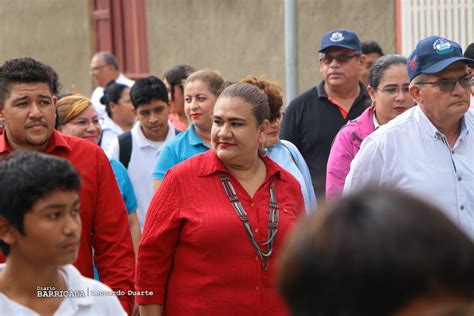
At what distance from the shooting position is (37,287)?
390 cm

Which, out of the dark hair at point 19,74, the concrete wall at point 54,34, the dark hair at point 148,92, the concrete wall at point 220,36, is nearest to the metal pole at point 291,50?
the dark hair at point 148,92

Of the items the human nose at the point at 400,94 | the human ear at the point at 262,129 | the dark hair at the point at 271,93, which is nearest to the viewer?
the human ear at the point at 262,129

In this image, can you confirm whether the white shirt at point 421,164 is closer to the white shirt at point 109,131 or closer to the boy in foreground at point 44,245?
the boy in foreground at point 44,245

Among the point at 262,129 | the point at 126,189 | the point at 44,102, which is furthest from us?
the point at 126,189

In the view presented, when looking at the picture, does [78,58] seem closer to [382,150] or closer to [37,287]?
[382,150]

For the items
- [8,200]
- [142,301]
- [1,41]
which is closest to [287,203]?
[142,301]

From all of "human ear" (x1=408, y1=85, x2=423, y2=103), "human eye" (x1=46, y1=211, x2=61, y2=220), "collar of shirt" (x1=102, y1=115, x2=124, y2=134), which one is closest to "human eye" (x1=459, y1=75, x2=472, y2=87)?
"human ear" (x1=408, y1=85, x2=423, y2=103)

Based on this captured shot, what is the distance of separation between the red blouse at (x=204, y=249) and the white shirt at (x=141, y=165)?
2821mm

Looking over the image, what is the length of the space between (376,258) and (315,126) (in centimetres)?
645

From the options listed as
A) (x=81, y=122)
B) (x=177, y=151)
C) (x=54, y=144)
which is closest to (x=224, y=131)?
(x=54, y=144)

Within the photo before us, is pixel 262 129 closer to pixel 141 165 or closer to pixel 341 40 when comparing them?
pixel 141 165

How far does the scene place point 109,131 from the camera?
35.2 feet

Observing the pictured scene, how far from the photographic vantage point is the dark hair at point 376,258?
73.7 inches

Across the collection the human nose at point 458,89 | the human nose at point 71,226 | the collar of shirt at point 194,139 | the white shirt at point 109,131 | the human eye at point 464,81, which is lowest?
the white shirt at point 109,131
